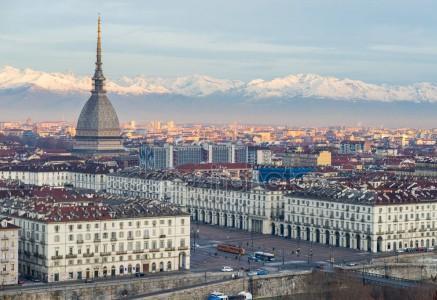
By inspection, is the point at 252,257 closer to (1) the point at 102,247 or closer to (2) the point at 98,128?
(1) the point at 102,247

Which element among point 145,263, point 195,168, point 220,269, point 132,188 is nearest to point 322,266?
point 220,269

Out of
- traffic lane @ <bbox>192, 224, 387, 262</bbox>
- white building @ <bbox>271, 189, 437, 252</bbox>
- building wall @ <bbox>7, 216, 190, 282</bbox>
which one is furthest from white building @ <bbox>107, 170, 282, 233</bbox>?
building wall @ <bbox>7, 216, 190, 282</bbox>

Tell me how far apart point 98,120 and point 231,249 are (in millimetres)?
91439

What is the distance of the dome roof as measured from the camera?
536ft

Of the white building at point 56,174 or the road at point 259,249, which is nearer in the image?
the road at point 259,249

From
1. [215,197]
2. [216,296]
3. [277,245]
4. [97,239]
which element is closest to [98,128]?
[215,197]

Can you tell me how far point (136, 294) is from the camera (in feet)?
196

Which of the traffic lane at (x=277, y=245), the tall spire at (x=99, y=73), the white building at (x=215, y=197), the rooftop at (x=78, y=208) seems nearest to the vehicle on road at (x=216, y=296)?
the rooftop at (x=78, y=208)

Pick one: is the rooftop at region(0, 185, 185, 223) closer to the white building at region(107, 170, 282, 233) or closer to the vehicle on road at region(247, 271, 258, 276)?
the vehicle on road at region(247, 271, 258, 276)

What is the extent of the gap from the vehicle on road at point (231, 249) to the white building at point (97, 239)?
6783mm

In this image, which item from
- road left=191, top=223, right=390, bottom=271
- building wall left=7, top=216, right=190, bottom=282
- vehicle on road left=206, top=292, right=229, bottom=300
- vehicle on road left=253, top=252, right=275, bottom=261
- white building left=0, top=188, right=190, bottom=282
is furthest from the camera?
vehicle on road left=253, top=252, right=275, bottom=261

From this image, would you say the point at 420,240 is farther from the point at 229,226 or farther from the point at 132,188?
the point at 132,188

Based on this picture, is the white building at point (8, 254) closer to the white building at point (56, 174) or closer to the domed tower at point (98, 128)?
the white building at point (56, 174)

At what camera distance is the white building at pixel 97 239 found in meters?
62.2
